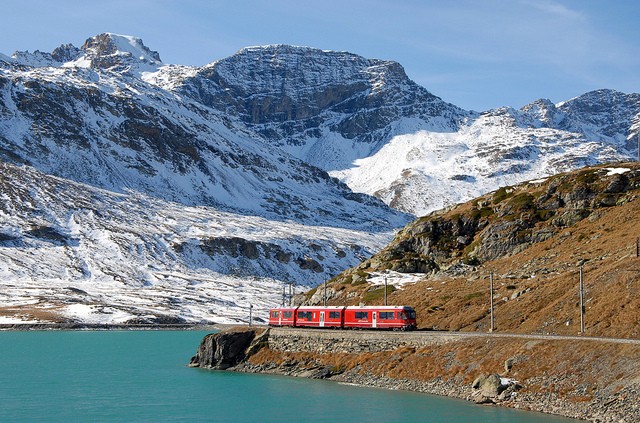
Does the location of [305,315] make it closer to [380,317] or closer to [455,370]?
[380,317]

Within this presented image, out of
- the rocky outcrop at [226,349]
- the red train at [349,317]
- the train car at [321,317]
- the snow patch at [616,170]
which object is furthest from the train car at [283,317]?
the snow patch at [616,170]

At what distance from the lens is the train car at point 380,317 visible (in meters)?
90.0

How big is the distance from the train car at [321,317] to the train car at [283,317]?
117cm

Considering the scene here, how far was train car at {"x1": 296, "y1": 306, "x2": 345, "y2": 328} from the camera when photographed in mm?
99375

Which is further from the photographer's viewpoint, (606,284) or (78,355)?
(78,355)

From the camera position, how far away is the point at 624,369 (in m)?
60.2

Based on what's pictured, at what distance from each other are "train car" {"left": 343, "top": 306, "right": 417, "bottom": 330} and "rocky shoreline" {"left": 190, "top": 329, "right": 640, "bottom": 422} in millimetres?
6200

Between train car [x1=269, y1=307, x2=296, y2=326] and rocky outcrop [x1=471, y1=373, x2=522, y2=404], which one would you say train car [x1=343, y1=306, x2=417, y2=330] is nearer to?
train car [x1=269, y1=307, x2=296, y2=326]

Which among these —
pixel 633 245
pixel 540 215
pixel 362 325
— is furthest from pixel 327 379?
pixel 540 215

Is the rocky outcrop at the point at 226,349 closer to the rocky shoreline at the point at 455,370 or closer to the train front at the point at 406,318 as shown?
the rocky shoreline at the point at 455,370

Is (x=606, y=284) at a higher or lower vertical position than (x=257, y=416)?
higher

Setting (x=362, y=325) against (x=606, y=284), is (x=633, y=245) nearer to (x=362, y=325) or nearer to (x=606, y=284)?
(x=606, y=284)

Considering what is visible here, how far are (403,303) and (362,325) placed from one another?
18.8m

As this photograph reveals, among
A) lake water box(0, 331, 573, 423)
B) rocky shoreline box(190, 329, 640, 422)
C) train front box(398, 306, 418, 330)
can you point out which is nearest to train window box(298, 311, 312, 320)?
rocky shoreline box(190, 329, 640, 422)
